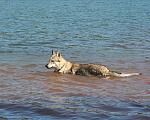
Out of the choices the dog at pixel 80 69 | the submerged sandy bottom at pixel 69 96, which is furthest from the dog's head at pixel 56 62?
the submerged sandy bottom at pixel 69 96

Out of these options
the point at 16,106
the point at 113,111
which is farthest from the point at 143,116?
the point at 16,106

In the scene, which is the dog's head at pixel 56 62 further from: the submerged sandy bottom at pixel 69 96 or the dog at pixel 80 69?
the submerged sandy bottom at pixel 69 96

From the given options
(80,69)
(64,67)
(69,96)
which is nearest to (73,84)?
(80,69)

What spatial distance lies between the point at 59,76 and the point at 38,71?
917 millimetres

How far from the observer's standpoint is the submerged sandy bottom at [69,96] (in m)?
8.62

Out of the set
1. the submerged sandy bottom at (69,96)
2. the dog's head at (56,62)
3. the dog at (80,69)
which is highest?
the dog's head at (56,62)

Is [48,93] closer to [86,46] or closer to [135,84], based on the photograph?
[135,84]

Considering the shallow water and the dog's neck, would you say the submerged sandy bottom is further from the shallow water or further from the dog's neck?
the dog's neck

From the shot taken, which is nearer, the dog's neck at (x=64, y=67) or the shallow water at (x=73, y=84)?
the shallow water at (x=73, y=84)

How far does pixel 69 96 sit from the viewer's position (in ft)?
33.5

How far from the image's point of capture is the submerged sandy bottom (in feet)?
28.3

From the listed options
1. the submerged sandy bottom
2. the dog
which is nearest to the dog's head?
the dog

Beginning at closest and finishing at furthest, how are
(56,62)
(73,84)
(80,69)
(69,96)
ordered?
(69,96)
(73,84)
(80,69)
(56,62)

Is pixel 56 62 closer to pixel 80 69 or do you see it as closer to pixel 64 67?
pixel 64 67
